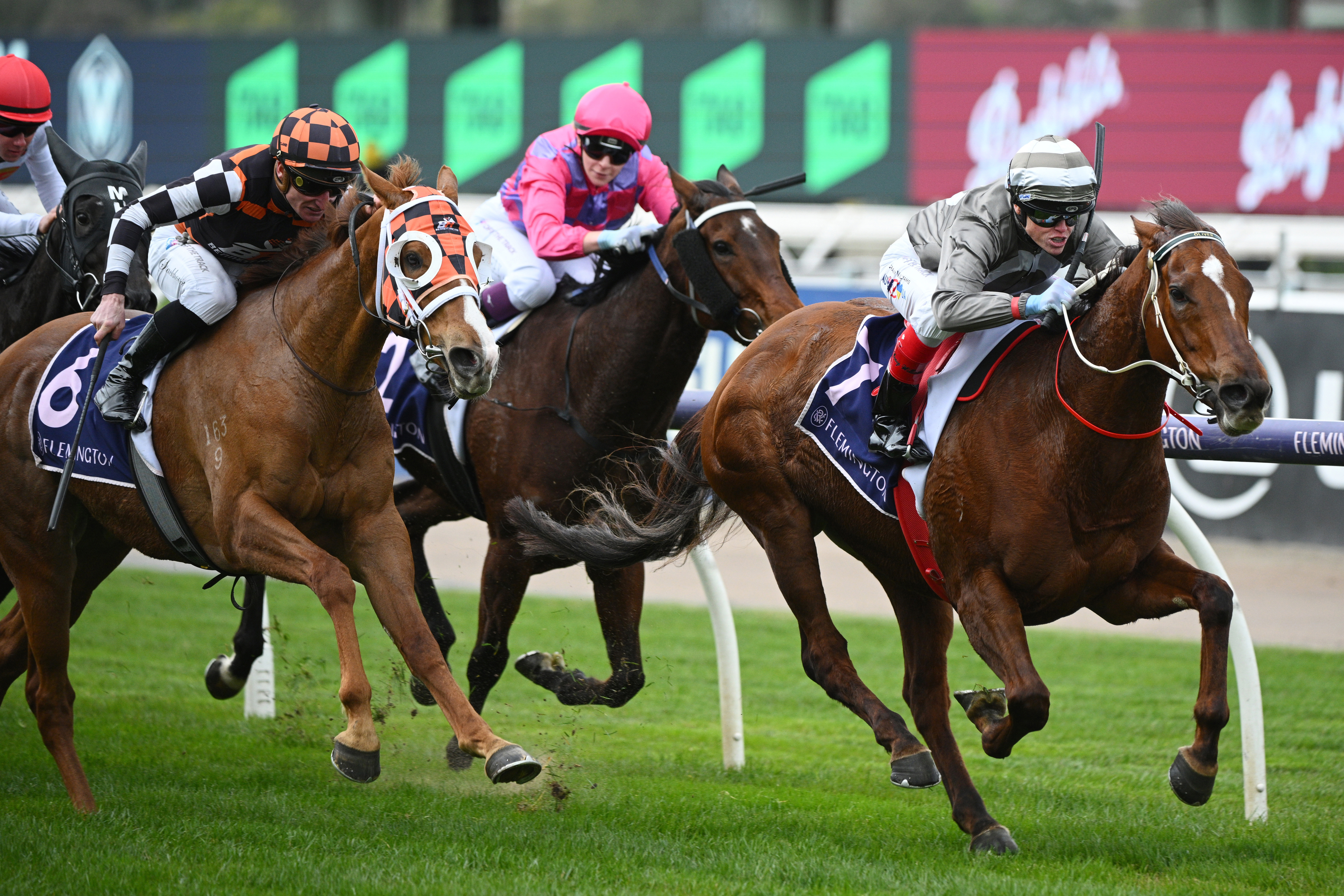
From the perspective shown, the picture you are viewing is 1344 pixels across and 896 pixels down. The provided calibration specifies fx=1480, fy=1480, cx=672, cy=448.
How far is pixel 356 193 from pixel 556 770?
7.43 ft

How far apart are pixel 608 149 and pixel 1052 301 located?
234cm

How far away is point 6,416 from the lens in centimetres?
509

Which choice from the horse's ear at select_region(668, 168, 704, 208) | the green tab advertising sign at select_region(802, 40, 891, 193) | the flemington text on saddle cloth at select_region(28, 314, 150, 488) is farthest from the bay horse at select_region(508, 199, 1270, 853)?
the green tab advertising sign at select_region(802, 40, 891, 193)

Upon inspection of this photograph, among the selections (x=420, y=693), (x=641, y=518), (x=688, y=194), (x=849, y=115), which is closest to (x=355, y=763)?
(x=420, y=693)

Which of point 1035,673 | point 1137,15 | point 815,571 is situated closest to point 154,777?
point 815,571

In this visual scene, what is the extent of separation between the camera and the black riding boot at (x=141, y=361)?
4.67 meters

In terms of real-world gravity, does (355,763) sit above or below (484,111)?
above

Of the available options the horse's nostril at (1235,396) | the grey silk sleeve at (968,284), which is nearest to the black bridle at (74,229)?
the grey silk sleeve at (968,284)

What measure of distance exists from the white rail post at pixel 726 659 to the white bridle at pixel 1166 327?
207 centimetres

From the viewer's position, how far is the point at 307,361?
446cm

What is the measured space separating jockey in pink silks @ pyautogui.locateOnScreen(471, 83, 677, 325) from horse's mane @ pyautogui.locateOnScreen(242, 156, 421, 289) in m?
0.98

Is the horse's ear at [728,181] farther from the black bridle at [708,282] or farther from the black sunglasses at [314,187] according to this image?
the black sunglasses at [314,187]

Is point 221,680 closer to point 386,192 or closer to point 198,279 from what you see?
point 198,279

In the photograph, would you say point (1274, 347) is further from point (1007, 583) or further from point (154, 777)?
point (154, 777)
